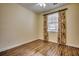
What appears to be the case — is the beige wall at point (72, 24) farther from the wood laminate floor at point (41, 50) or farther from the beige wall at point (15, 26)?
the beige wall at point (15, 26)

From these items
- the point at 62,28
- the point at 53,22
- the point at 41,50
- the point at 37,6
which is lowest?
the point at 41,50

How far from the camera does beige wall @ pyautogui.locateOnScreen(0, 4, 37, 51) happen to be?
5.53 feet

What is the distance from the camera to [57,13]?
180cm

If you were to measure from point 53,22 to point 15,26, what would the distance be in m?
0.75

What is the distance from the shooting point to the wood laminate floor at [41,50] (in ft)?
5.56

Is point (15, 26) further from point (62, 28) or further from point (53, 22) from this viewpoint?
point (62, 28)

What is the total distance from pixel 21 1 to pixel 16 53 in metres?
0.97

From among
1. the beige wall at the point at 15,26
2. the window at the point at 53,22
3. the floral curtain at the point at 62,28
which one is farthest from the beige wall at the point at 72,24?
the beige wall at the point at 15,26


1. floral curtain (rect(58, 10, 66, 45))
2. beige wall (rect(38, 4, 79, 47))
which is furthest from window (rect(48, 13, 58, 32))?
beige wall (rect(38, 4, 79, 47))

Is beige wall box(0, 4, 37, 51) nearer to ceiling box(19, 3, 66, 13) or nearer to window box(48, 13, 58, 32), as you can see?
ceiling box(19, 3, 66, 13)

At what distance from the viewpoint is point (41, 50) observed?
178 centimetres

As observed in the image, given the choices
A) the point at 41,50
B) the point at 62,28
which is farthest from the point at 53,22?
the point at 41,50

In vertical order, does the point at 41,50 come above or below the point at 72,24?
below

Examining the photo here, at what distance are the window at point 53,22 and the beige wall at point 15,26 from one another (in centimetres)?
31
